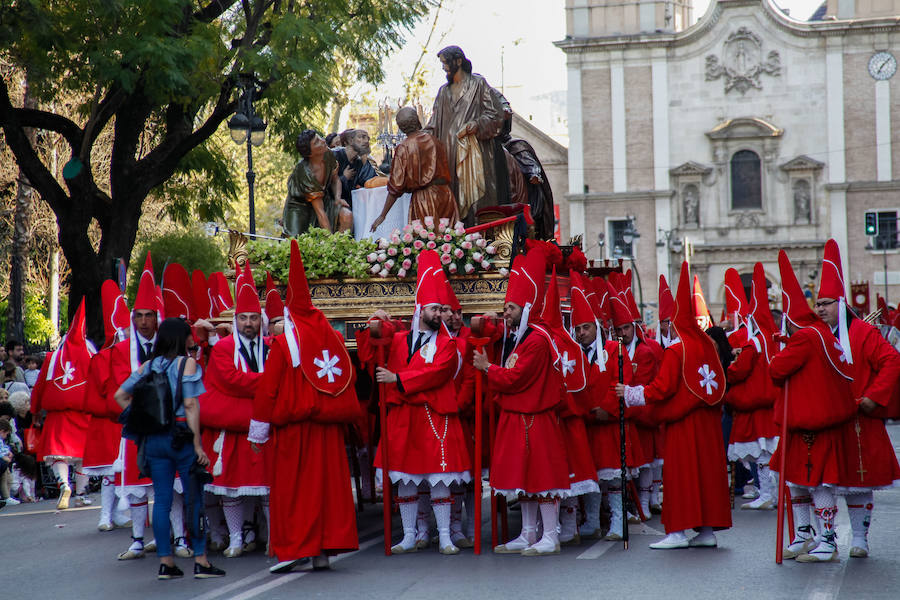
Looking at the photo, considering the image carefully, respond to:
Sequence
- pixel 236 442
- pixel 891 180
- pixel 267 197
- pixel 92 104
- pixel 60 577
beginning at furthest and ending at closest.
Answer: pixel 891 180, pixel 267 197, pixel 92 104, pixel 236 442, pixel 60 577

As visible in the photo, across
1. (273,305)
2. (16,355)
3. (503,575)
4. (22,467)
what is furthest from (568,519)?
(16,355)

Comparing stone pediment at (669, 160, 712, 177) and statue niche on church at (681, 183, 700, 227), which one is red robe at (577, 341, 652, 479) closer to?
stone pediment at (669, 160, 712, 177)

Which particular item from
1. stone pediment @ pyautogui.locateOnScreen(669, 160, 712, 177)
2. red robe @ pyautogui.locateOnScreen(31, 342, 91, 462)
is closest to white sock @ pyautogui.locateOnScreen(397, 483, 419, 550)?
red robe @ pyautogui.locateOnScreen(31, 342, 91, 462)

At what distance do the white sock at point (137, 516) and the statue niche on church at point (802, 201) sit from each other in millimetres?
49165

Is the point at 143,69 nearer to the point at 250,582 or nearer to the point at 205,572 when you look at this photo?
the point at 205,572

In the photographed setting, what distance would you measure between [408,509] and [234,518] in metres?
1.43

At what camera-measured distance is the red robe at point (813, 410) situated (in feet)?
29.5

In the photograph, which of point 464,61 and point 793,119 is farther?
point 793,119

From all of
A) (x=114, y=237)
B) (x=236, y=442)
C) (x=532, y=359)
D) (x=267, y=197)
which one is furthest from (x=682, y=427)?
(x=267, y=197)

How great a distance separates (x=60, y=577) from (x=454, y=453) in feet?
10.4

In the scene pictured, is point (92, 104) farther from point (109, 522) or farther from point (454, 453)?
point (454, 453)

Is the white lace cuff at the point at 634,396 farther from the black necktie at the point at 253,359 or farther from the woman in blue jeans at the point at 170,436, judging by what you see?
the woman in blue jeans at the point at 170,436

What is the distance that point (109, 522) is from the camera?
38.7 feet

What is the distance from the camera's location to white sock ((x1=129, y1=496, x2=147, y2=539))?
9.99m
